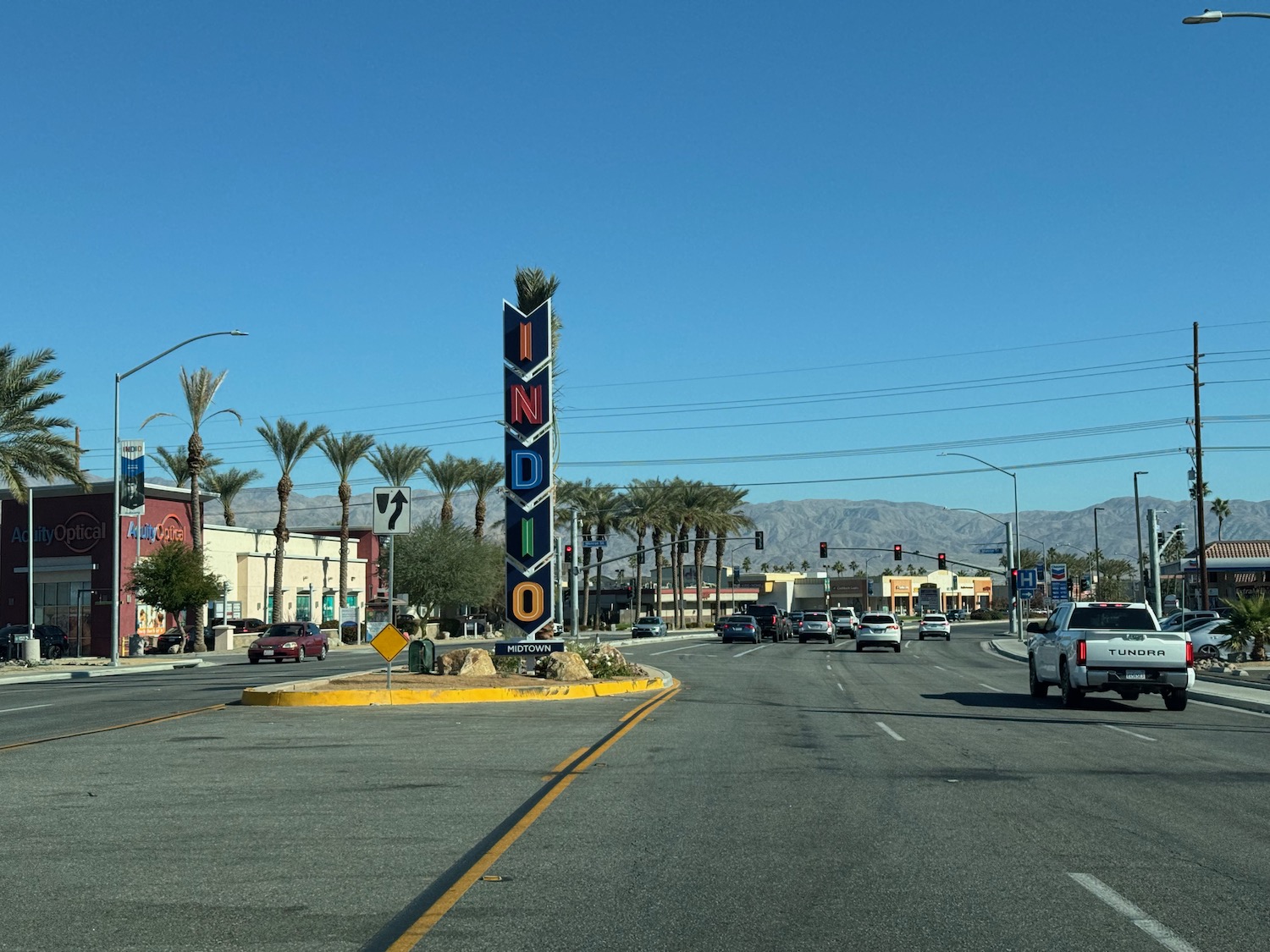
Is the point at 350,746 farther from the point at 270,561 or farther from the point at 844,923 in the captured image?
the point at 270,561

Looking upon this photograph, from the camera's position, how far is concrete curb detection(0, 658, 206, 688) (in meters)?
38.3

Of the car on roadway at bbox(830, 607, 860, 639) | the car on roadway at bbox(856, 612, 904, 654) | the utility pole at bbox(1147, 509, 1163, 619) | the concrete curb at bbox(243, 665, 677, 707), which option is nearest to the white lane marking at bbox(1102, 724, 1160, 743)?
the concrete curb at bbox(243, 665, 677, 707)

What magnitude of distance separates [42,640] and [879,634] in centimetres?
3545

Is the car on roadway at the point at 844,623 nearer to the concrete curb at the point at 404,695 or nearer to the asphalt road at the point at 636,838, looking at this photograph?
the concrete curb at the point at 404,695

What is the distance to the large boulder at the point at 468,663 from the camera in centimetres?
2822

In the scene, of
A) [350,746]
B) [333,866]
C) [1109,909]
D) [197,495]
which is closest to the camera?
[1109,909]

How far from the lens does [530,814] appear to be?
35.2ft

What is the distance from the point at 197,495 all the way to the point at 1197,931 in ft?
199

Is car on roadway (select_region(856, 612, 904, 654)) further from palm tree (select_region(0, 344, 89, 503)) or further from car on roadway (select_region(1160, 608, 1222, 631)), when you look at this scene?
palm tree (select_region(0, 344, 89, 503))

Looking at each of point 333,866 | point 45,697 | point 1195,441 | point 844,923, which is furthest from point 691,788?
point 1195,441

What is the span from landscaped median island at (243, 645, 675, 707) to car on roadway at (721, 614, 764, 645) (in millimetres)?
37090

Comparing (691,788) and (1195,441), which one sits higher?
(1195,441)

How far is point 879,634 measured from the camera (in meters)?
57.9

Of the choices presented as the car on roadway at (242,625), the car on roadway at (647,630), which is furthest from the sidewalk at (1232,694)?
the car on roadway at (242,625)
